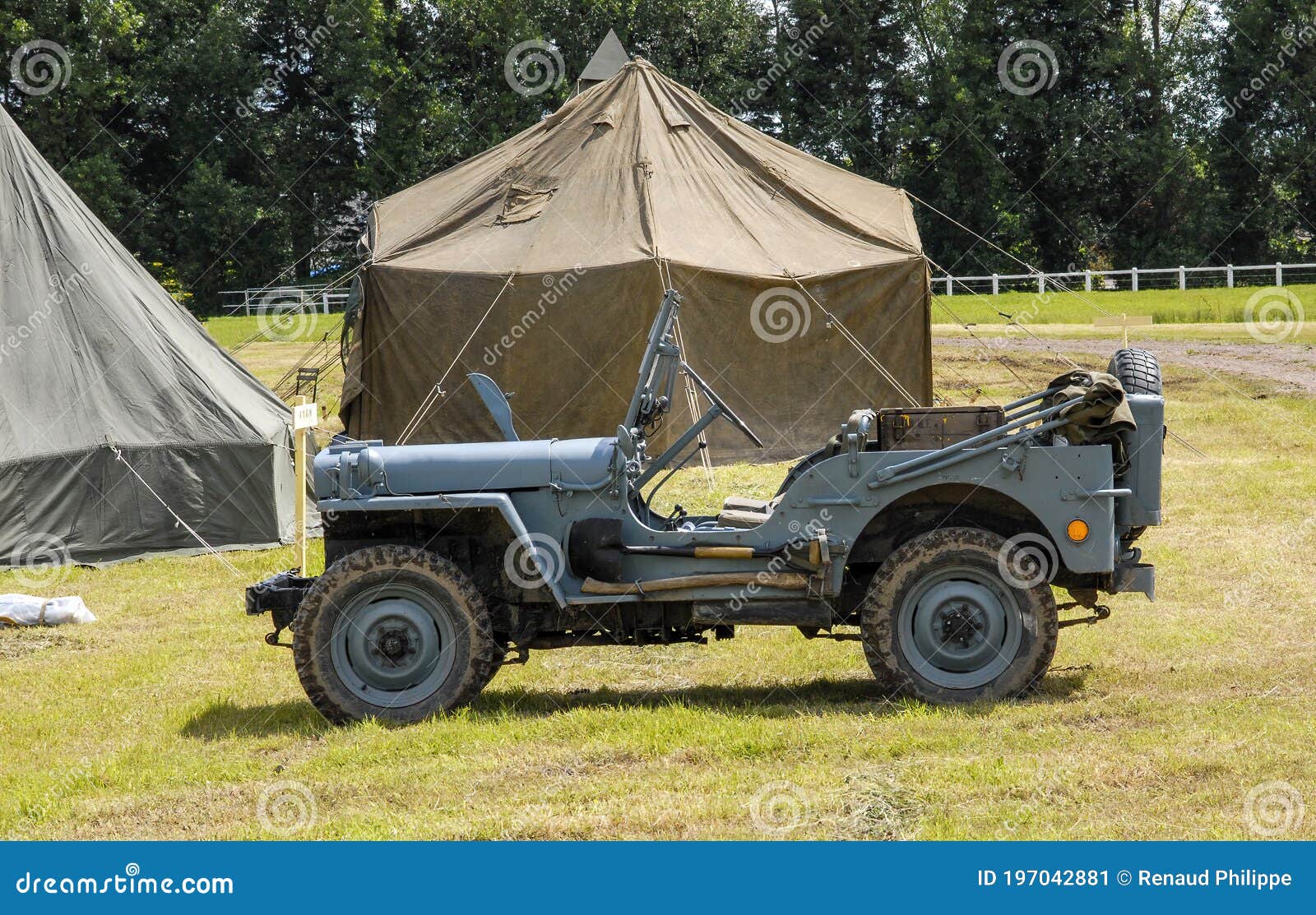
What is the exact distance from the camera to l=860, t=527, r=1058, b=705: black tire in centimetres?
627

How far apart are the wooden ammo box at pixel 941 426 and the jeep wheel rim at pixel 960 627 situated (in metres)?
0.64

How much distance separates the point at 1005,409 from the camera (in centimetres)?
684

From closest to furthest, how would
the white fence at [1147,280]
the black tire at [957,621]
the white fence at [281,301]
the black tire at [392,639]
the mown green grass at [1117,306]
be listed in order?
the black tire at [957,621] < the black tire at [392,639] < the mown green grass at [1117,306] < the white fence at [1147,280] < the white fence at [281,301]

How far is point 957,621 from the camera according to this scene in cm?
634

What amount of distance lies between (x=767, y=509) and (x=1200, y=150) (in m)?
34.1

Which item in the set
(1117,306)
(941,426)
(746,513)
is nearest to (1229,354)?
(1117,306)

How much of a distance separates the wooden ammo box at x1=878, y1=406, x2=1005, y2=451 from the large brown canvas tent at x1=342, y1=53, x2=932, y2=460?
7.52 meters

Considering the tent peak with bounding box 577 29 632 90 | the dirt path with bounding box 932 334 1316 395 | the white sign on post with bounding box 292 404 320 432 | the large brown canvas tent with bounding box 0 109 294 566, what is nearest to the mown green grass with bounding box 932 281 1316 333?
the dirt path with bounding box 932 334 1316 395

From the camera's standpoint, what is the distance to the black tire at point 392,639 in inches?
251

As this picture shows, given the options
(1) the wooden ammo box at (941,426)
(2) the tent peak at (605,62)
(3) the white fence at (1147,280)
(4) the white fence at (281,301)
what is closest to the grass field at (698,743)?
(1) the wooden ammo box at (941,426)

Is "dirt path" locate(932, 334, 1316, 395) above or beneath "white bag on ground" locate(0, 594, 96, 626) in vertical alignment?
above

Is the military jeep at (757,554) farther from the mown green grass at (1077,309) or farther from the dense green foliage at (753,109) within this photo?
the dense green foliage at (753,109)

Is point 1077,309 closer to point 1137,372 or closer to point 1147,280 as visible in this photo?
point 1147,280

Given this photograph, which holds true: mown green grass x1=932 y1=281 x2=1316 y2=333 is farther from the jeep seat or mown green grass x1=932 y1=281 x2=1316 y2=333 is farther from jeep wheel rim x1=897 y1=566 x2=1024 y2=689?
jeep wheel rim x1=897 y1=566 x2=1024 y2=689
